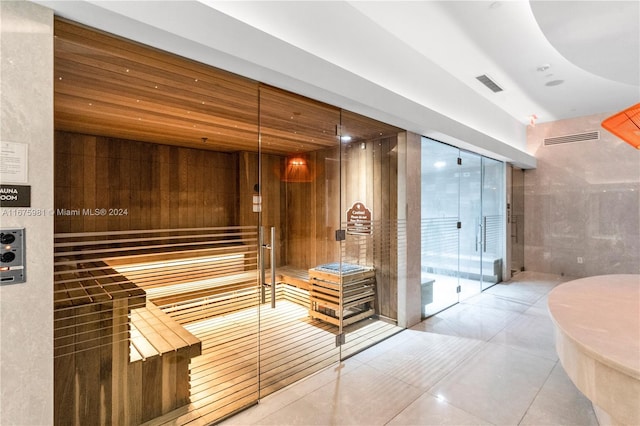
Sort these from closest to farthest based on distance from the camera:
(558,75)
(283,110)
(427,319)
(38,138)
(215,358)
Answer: (38,138), (215,358), (283,110), (427,319), (558,75)

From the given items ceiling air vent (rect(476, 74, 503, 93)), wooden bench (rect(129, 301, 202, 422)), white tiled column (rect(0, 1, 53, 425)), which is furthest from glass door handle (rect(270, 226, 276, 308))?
ceiling air vent (rect(476, 74, 503, 93))

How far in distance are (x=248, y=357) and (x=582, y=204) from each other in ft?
23.4

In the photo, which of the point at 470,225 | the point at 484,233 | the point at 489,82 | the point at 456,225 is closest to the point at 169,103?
the point at 456,225

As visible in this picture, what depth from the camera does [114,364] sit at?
1.87 m

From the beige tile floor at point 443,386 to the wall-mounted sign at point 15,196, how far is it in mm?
1838

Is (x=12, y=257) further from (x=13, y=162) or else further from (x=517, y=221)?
(x=517, y=221)

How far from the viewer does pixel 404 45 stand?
11.3 ft

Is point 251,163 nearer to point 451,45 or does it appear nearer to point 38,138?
point 38,138

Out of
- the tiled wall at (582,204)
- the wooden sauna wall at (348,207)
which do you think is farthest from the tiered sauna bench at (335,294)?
the tiled wall at (582,204)

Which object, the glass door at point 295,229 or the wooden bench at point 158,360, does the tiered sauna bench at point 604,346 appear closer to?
the glass door at point 295,229

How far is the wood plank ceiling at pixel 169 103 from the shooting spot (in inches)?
65.9

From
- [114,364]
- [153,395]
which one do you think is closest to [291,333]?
[153,395]

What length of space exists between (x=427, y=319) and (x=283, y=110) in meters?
3.27

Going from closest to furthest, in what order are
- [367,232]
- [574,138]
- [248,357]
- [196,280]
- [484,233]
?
[196,280] → [248,357] → [367,232] → [484,233] → [574,138]
